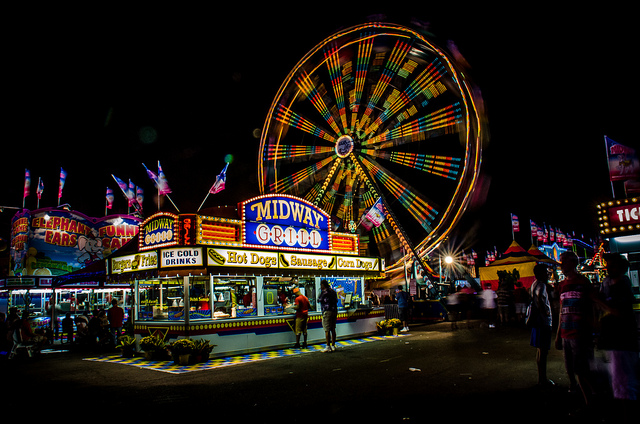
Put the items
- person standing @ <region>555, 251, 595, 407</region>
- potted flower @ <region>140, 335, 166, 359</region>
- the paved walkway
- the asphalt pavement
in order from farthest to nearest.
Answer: potted flower @ <region>140, 335, 166, 359</region>, the paved walkway, the asphalt pavement, person standing @ <region>555, 251, 595, 407</region>

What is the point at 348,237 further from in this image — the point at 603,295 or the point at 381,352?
the point at 603,295

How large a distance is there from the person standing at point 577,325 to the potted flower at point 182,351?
8.59 meters

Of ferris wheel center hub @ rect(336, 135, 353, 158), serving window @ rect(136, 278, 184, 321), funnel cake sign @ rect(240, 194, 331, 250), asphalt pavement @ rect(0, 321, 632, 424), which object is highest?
ferris wheel center hub @ rect(336, 135, 353, 158)

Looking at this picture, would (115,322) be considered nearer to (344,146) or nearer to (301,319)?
(301,319)

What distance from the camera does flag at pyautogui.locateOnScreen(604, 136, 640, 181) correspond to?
40.3ft

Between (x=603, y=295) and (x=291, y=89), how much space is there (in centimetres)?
1911

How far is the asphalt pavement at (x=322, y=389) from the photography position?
6156 millimetres

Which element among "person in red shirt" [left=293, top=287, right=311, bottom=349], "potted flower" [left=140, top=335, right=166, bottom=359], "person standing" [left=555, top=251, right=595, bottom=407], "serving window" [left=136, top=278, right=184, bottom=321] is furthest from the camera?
"person in red shirt" [left=293, top=287, right=311, bottom=349]

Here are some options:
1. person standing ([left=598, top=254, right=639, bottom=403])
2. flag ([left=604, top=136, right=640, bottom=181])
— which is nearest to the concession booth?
flag ([left=604, top=136, right=640, bottom=181])

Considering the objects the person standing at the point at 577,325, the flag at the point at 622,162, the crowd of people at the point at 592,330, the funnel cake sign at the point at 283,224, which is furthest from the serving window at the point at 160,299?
the flag at the point at 622,162

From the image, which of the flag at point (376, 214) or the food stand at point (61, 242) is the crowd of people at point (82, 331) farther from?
the food stand at point (61, 242)

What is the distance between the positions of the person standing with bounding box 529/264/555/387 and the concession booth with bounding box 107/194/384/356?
846 centimetres

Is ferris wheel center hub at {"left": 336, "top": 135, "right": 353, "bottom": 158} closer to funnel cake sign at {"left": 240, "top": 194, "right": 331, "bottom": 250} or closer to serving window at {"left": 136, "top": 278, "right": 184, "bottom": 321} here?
funnel cake sign at {"left": 240, "top": 194, "right": 331, "bottom": 250}

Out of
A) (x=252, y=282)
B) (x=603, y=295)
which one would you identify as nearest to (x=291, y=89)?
(x=252, y=282)
